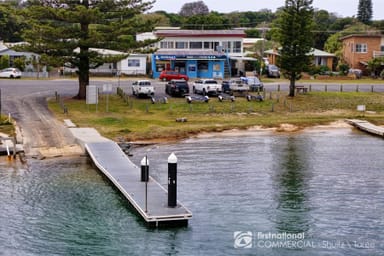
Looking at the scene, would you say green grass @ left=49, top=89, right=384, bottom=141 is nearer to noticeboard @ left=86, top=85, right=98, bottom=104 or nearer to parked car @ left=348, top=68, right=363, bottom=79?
noticeboard @ left=86, top=85, right=98, bottom=104

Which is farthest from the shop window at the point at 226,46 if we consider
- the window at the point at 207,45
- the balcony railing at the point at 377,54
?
the balcony railing at the point at 377,54

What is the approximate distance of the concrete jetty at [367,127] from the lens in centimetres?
4496

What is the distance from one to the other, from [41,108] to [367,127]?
2452cm

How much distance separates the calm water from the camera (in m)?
21.0

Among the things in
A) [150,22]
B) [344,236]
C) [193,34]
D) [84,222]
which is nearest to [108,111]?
[150,22]

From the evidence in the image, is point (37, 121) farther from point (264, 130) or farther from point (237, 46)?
point (237, 46)

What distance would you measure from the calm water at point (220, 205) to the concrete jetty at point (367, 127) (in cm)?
645

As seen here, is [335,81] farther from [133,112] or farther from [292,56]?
[133,112]

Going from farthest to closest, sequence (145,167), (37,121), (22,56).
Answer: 1. (22,56)
2. (37,121)
3. (145,167)

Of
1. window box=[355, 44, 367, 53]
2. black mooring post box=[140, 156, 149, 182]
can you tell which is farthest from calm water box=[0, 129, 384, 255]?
window box=[355, 44, 367, 53]

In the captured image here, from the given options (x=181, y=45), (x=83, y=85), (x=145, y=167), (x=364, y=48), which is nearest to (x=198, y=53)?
(x=181, y=45)

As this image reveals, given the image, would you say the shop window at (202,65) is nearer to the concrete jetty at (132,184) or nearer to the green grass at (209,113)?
the green grass at (209,113)

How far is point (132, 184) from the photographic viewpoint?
2736cm

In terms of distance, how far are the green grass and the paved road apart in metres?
1.71
